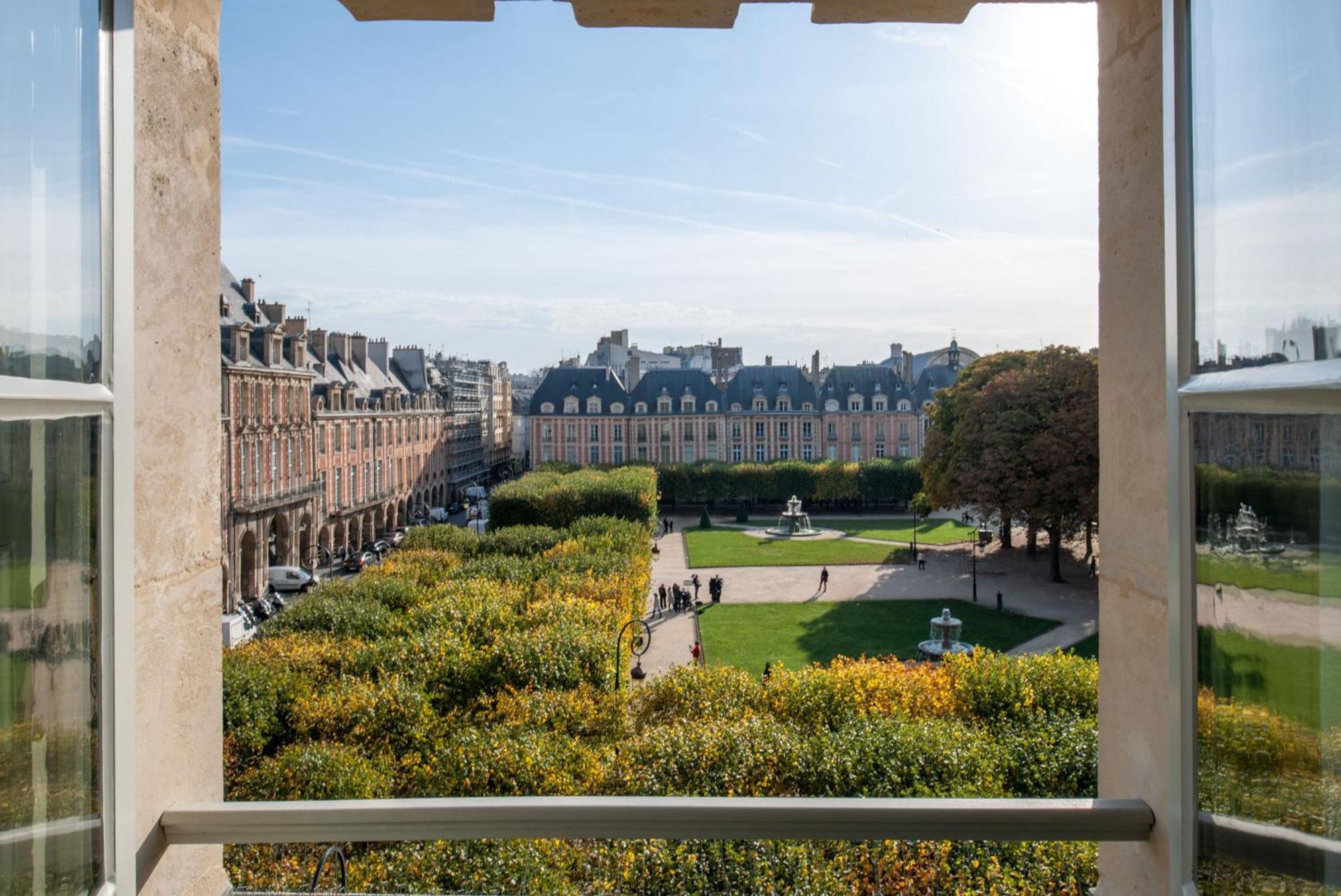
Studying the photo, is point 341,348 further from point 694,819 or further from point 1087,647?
point 694,819

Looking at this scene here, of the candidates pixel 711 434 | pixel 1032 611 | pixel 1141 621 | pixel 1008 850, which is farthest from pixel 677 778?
pixel 711 434

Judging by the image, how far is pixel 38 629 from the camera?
169 centimetres

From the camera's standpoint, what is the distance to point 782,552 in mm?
36406

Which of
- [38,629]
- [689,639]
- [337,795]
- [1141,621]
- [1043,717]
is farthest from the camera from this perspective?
[689,639]

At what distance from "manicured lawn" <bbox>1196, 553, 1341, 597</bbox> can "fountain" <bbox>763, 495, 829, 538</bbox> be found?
131 feet

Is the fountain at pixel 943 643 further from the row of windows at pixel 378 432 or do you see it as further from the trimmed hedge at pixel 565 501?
the row of windows at pixel 378 432

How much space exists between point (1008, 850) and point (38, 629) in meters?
5.94

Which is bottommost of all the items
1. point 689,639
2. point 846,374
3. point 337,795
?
point 689,639

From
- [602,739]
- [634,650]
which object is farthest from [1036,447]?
[602,739]

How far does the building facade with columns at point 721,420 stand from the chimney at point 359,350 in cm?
1378

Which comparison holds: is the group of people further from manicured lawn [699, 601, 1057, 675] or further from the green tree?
the green tree

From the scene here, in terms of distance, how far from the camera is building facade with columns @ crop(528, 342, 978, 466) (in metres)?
59.3

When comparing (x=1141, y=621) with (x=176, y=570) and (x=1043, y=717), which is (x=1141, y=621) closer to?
(x=176, y=570)

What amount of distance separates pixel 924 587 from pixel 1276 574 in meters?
27.8
